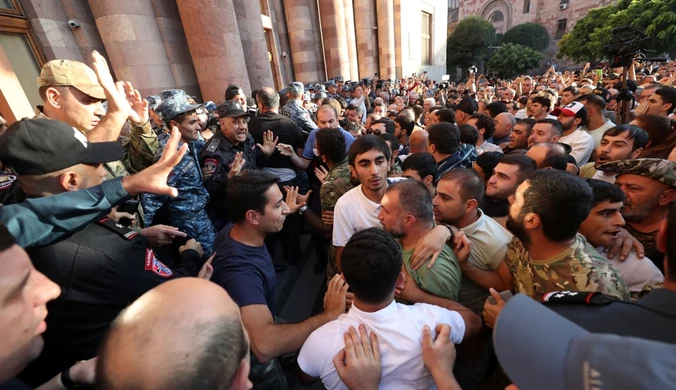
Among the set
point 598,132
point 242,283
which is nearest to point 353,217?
point 242,283

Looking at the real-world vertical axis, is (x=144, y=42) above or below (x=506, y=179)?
above

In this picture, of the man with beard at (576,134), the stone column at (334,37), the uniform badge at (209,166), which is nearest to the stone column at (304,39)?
the stone column at (334,37)

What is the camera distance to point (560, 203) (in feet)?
5.32

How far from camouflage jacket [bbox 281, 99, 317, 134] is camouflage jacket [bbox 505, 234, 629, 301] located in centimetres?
404

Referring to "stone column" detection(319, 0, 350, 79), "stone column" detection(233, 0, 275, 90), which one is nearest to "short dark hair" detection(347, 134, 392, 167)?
"stone column" detection(233, 0, 275, 90)

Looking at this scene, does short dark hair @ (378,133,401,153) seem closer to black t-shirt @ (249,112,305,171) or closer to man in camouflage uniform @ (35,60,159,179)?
black t-shirt @ (249,112,305,171)

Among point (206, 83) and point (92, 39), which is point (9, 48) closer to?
point (92, 39)

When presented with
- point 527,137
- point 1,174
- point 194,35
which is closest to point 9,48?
point 194,35

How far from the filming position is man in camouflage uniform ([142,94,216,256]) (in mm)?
3010

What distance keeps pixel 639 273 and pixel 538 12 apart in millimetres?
54461

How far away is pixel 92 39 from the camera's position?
5.68m

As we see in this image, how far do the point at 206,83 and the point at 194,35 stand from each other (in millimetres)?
990

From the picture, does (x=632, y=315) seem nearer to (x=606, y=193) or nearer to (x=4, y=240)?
(x=606, y=193)

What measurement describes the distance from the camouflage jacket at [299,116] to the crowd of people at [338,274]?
6.96 ft
